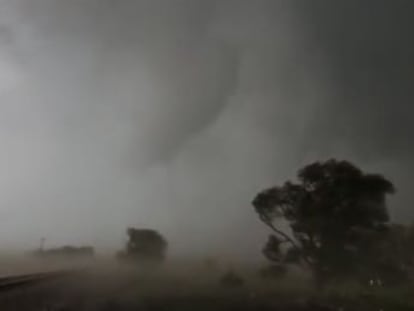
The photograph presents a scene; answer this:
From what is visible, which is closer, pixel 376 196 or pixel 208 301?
pixel 208 301

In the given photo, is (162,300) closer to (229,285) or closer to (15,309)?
(15,309)

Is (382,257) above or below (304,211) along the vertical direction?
below

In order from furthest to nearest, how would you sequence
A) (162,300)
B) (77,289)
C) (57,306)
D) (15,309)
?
1. (77,289)
2. (162,300)
3. (57,306)
4. (15,309)

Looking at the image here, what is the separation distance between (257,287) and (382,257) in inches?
618

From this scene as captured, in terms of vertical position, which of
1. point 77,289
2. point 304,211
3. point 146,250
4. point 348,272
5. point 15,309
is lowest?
point 15,309

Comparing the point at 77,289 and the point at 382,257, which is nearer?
the point at 77,289

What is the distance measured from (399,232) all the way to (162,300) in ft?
164

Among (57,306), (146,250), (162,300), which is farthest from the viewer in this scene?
(146,250)

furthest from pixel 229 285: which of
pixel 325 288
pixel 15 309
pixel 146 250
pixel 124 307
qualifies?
pixel 146 250

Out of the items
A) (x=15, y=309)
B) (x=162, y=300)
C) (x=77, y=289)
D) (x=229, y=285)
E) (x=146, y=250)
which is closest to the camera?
(x=15, y=309)

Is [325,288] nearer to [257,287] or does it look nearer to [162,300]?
[257,287]

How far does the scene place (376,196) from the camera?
2293 inches

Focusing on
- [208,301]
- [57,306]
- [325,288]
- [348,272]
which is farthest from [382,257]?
[57,306]

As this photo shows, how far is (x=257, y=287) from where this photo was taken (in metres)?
55.3
